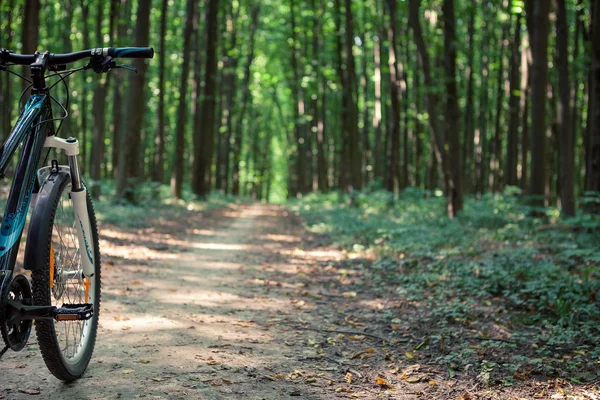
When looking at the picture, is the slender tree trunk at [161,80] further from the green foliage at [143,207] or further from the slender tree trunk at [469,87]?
the slender tree trunk at [469,87]

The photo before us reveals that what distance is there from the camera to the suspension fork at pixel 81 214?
3.34 metres

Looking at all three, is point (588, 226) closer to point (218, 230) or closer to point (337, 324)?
point (337, 324)

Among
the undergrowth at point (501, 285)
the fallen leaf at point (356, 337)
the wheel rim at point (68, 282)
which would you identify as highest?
the wheel rim at point (68, 282)

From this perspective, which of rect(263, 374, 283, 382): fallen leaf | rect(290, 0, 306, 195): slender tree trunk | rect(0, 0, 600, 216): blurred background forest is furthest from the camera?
rect(290, 0, 306, 195): slender tree trunk

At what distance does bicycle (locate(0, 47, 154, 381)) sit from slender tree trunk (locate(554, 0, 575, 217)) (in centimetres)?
1080

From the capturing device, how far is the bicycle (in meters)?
2.64

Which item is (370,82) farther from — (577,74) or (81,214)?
(81,214)

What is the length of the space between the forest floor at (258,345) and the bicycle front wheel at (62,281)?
7.5 inches

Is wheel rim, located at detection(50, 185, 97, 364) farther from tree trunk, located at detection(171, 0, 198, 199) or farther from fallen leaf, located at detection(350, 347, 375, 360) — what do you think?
tree trunk, located at detection(171, 0, 198, 199)

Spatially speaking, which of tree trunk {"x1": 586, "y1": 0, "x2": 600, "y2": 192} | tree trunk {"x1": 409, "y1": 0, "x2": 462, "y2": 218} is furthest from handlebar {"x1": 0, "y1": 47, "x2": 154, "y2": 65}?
tree trunk {"x1": 409, "y1": 0, "x2": 462, "y2": 218}

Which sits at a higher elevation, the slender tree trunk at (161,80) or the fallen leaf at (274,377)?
the slender tree trunk at (161,80)

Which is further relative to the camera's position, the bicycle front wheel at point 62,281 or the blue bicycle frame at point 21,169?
the bicycle front wheel at point 62,281

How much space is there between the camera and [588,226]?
9.27 m

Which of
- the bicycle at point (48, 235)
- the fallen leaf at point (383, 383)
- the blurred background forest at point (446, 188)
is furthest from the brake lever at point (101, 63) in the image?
the blurred background forest at point (446, 188)
